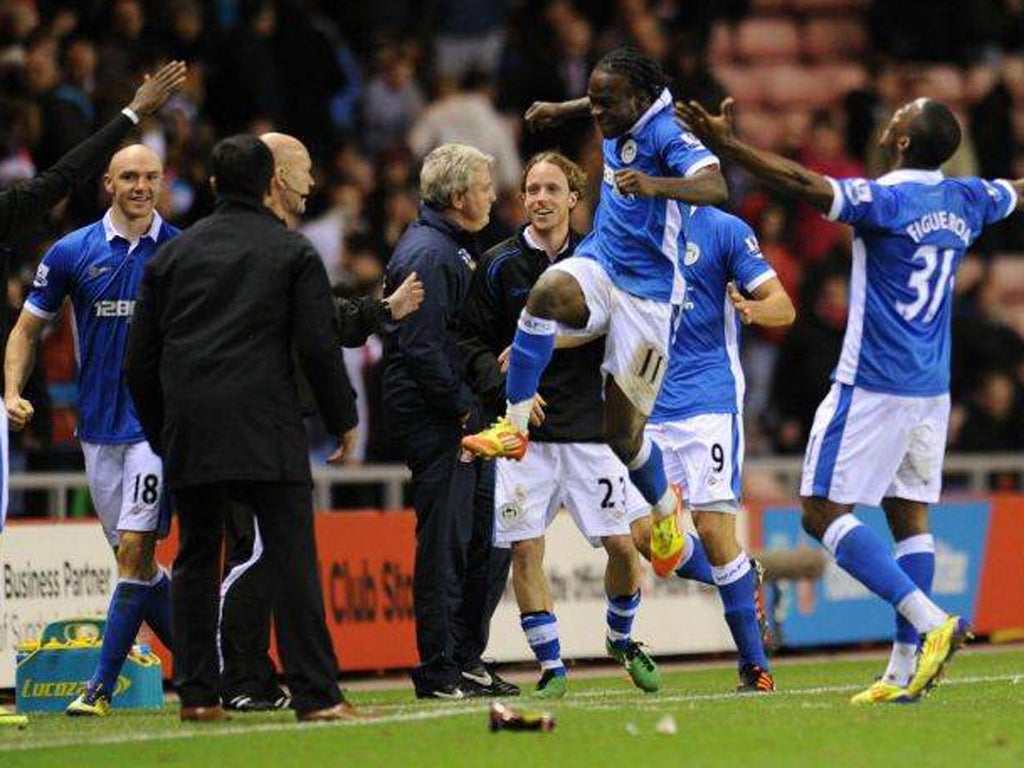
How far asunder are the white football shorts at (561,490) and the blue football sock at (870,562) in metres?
1.75

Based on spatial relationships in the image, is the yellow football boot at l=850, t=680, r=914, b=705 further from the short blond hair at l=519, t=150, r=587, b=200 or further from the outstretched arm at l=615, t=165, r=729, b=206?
the short blond hair at l=519, t=150, r=587, b=200

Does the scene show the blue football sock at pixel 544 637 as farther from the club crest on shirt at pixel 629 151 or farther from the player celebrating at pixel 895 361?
the club crest on shirt at pixel 629 151

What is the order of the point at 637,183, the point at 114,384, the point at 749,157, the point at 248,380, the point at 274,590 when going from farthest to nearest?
1. the point at 114,384
2. the point at 637,183
3. the point at 749,157
4. the point at 274,590
5. the point at 248,380

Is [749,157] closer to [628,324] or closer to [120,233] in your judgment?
[628,324]

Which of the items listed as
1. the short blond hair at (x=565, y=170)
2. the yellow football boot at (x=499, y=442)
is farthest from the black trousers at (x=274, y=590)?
the short blond hair at (x=565, y=170)

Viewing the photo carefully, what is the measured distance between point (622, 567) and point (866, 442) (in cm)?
203

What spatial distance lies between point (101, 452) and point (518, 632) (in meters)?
4.55

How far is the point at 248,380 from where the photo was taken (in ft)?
32.8

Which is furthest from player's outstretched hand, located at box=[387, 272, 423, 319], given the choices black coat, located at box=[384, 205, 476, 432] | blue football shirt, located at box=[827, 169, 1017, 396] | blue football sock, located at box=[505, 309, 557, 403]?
blue football shirt, located at box=[827, 169, 1017, 396]

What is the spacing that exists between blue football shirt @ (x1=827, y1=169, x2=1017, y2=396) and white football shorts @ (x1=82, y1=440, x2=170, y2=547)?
3084mm

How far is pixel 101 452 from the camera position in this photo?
469 inches

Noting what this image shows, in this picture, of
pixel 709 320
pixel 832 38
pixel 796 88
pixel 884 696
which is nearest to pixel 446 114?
pixel 796 88

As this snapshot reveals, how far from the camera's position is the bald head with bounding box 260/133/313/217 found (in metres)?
11.6

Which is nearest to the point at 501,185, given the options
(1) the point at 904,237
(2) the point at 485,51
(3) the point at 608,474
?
(2) the point at 485,51
